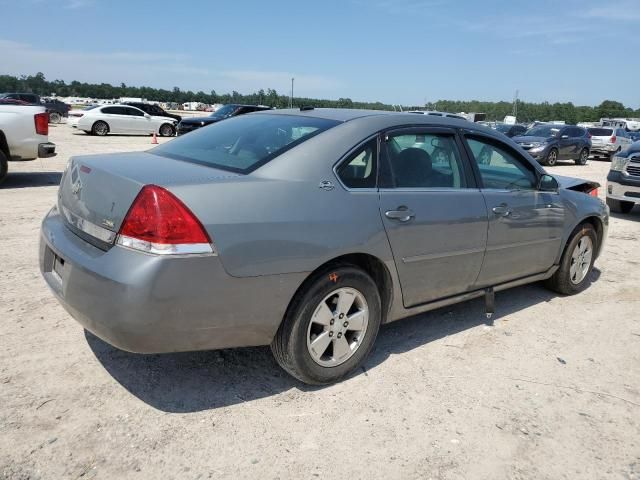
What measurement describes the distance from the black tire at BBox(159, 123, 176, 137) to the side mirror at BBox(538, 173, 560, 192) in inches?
942

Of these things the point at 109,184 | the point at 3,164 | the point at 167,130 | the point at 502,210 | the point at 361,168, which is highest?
the point at 361,168

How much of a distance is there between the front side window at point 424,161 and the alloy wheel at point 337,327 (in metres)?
0.81

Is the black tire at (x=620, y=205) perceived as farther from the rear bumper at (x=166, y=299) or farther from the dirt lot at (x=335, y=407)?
the rear bumper at (x=166, y=299)

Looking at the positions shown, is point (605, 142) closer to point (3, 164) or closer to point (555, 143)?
point (555, 143)

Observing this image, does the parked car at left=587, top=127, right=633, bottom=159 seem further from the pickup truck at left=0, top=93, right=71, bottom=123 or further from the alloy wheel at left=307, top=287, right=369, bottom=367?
the pickup truck at left=0, top=93, right=71, bottom=123

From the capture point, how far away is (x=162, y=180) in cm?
271

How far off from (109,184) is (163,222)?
19.9 inches

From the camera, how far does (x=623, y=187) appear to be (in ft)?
31.6

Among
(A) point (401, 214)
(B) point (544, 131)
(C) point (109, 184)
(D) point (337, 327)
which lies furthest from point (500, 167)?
(B) point (544, 131)

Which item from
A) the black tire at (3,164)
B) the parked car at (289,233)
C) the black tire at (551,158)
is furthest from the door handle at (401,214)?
the black tire at (551,158)

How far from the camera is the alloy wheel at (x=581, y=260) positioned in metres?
5.09

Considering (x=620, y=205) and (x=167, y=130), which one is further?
(x=167, y=130)

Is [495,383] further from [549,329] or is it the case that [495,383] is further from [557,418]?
[549,329]

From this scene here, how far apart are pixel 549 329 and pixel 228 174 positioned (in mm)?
2948
